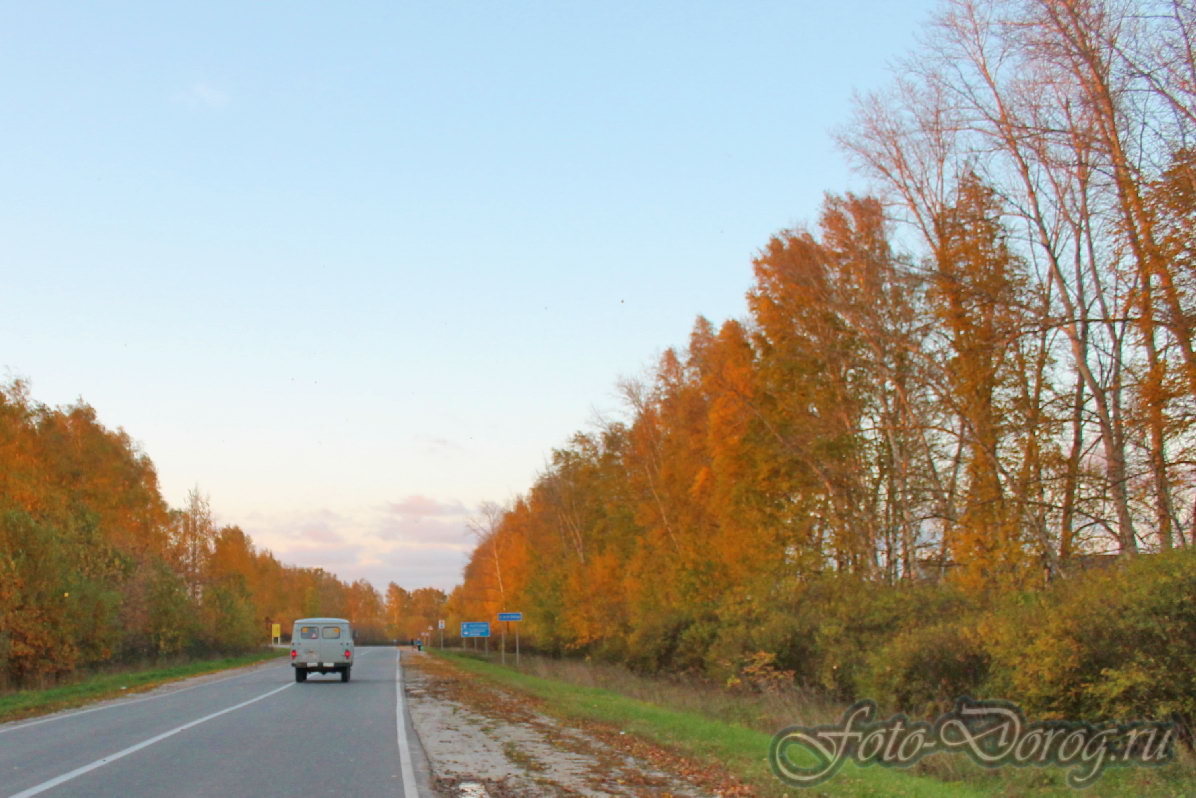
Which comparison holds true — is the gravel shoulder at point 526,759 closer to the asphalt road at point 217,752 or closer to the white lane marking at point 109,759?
the asphalt road at point 217,752

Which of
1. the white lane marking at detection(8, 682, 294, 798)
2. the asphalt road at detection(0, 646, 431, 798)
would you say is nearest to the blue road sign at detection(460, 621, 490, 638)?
the asphalt road at detection(0, 646, 431, 798)

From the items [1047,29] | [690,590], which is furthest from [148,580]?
[1047,29]

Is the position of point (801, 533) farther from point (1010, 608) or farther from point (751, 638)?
point (1010, 608)

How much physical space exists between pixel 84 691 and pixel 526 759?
22130mm

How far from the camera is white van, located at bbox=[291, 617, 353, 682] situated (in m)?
33.7

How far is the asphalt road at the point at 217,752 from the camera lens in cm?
1005

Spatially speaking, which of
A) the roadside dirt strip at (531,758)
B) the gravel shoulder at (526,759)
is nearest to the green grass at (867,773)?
the roadside dirt strip at (531,758)

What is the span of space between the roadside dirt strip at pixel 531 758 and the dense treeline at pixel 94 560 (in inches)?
682

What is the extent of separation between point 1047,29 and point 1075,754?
11.3 m

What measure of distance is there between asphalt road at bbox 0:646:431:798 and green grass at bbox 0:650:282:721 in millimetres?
1260

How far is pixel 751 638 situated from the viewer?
2827cm

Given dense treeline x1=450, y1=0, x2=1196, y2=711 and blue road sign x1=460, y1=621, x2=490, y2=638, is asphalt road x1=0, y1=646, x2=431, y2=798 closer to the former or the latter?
dense treeline x1=450, y1=0, x2=1196, y2=711

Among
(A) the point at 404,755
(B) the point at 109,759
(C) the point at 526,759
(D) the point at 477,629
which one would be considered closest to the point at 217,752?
(B) the point at 109,759

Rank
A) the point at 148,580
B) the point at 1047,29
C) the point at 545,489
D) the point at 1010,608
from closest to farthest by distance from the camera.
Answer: the point at 1047,29 → the point at 1010,608 → the point at 148,580 → the point at 545,489
